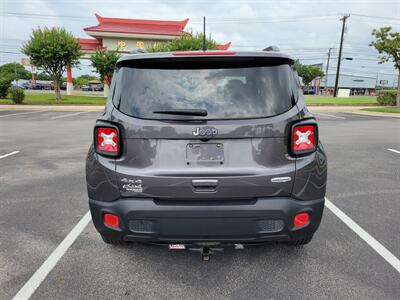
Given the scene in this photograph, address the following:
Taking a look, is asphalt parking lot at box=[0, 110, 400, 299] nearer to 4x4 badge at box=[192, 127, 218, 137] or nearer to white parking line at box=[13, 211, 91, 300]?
white parking line at box=[13, 211, 91, 300]

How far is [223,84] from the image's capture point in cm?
239

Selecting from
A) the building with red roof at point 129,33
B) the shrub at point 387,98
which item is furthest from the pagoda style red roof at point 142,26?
the shrub at point 387,98

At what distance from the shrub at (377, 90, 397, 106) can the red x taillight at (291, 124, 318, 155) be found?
32123mm

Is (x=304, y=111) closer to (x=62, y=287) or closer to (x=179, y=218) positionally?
(x=179, y=218)

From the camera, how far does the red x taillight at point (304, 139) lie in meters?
2.38

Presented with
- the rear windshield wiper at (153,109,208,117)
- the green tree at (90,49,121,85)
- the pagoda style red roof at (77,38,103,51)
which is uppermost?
the pagoda style red roof at (77,38,103,51)

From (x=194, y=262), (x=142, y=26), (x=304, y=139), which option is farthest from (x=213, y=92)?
(x=142, y=26)

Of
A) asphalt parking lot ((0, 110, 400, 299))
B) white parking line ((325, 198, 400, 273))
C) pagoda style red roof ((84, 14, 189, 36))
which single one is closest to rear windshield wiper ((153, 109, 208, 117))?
asphalt parking lot ((0, 110, 400, 299))

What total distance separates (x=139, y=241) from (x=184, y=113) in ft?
3.43

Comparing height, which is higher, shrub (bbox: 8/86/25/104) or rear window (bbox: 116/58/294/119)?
rear window (bbox: 116/58/294/119)

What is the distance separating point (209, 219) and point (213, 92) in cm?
93

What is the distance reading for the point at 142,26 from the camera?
42.8 metres

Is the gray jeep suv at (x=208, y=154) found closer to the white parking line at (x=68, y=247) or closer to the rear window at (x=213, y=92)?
the rear window at (x=213, y=92)

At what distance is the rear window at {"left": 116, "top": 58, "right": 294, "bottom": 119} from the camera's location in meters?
2.36
